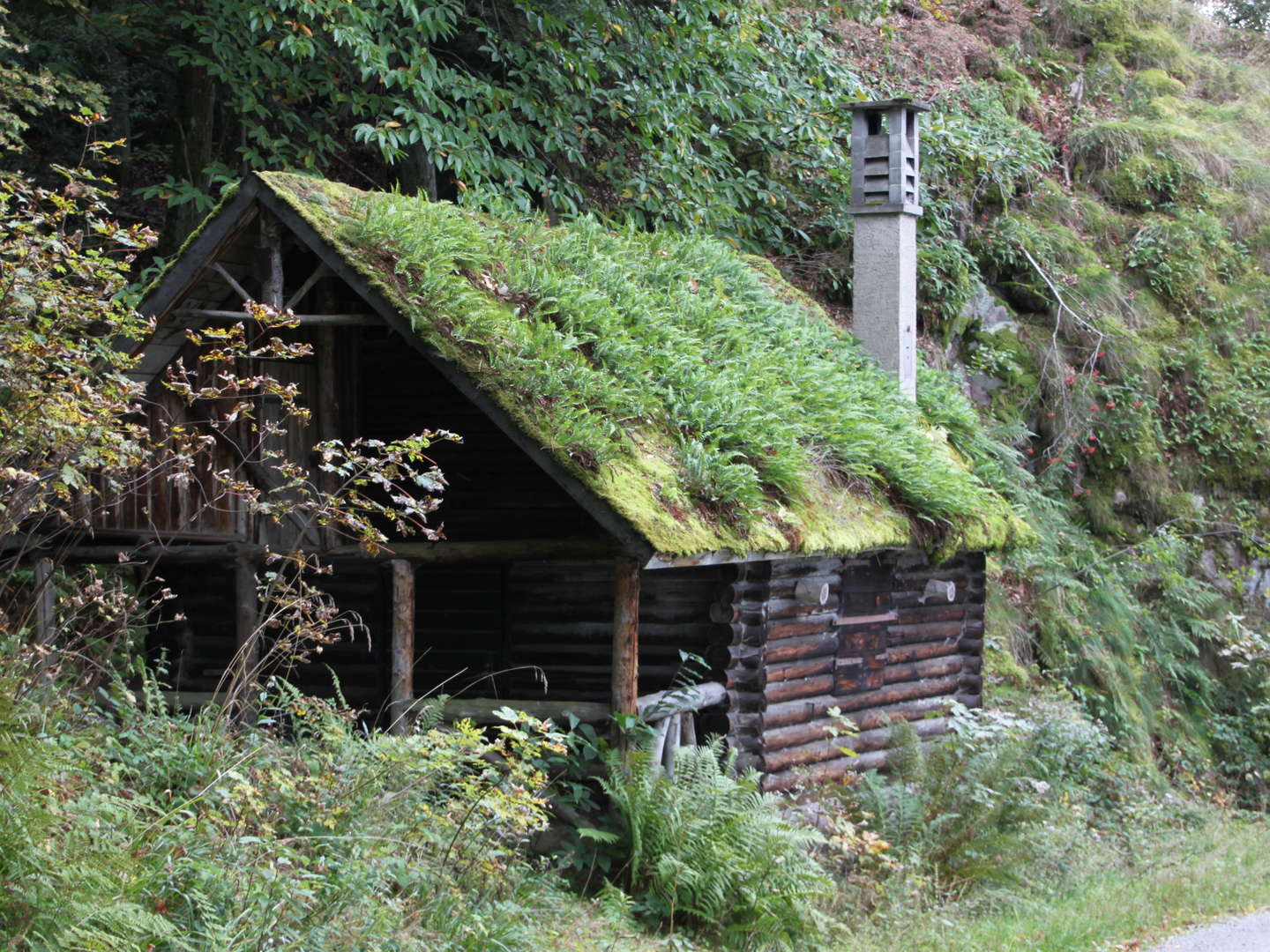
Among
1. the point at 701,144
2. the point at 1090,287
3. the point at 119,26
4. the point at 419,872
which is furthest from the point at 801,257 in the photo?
the point at 419,872

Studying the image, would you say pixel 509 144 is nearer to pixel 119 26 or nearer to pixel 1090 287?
pixel 119 26

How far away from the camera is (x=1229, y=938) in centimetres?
905

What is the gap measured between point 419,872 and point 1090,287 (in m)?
15.7

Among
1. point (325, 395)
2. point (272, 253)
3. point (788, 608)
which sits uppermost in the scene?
point (272, 253)

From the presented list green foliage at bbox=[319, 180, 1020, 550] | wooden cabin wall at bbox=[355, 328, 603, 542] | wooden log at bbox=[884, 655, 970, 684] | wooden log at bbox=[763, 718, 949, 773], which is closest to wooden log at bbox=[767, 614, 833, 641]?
wooden log at bbox=[763, 718, 949, 773]

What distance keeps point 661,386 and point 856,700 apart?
3.45 m

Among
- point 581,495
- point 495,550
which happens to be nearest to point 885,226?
point 495,550

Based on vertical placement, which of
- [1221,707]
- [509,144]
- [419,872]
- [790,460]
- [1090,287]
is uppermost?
[509,144]

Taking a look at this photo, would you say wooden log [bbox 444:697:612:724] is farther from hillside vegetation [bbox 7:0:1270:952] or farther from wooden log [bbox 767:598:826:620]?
wooden log [bbox 767:598:826:620]

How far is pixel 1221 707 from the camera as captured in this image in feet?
56.2

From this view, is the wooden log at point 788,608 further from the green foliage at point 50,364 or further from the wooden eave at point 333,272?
the green foliage at point 50,364

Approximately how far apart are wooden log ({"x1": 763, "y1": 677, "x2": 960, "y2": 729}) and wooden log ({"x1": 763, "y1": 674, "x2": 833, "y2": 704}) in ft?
0.13

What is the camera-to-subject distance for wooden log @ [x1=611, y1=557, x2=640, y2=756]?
8758 millimetres

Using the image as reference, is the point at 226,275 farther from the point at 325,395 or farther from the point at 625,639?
the point at 625,639
